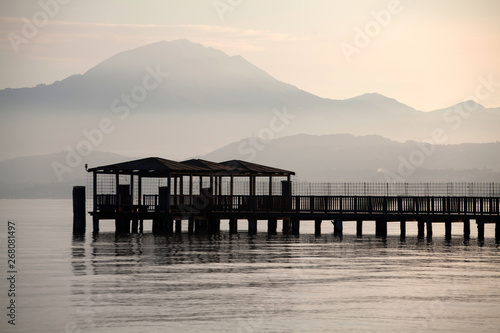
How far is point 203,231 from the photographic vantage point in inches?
2591

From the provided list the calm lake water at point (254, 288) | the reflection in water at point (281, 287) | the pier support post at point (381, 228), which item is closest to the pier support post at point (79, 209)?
the calm lake water at point (254, 288)

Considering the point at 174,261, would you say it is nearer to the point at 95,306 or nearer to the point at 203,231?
the point at 95,306

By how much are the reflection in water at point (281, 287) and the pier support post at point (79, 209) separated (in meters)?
10.0

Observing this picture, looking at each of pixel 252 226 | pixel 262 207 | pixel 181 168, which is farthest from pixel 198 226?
pixel 181 168

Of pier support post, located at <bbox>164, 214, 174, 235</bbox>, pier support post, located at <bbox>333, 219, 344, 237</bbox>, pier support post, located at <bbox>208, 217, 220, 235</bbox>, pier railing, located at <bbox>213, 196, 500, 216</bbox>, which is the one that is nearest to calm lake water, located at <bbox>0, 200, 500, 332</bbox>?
pier railing, located at <bbox>213, 196, 500, 216</bbox>

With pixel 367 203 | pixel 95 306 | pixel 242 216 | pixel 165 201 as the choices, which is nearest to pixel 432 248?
pixel 367 203

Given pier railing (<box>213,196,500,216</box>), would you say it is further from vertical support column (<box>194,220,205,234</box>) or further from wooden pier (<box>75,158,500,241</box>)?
vertical support column (<box>194,220,205,234</box>)

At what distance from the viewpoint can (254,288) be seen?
33.1m

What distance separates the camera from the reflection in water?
1041 inches

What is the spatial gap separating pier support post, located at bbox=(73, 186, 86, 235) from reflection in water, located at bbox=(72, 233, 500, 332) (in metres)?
10.0

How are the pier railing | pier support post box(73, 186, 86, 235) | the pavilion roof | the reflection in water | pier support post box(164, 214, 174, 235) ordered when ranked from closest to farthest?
the reflection in water, the pier railing, the pavilion roof, pier support post box(164, 214, 174, 235), pier support post box(73, 186, 86, 235)

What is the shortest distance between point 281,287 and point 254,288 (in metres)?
0.97

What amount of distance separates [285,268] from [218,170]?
927 inches

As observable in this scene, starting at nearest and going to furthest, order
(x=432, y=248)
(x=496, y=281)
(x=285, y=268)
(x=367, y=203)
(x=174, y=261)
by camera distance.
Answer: (x=496, y=281)
(x=285, y=268)
(x=174, y=261)
(x=432, y=248)
(x=367, y=203)
